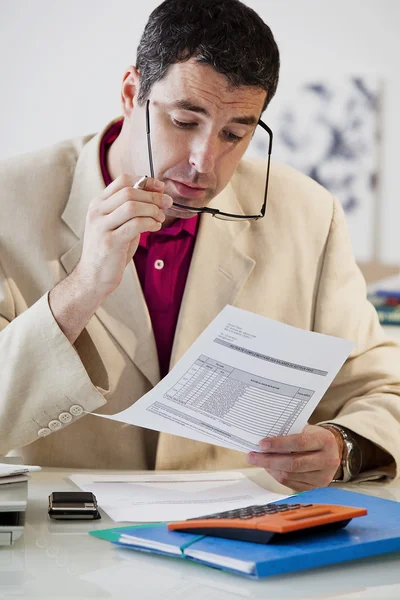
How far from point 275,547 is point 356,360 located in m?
0.76

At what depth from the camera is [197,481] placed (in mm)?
1226

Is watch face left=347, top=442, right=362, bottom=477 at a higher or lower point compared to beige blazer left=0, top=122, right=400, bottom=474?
lower

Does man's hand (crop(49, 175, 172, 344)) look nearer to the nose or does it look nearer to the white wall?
the nose

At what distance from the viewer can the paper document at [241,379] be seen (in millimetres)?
1092

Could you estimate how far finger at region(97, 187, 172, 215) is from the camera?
1.20m

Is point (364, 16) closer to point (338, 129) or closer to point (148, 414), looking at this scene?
point (338, 129)

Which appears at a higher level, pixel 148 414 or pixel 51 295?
pixel 51 295

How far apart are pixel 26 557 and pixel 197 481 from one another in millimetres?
433

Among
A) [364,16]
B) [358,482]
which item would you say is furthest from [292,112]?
[358,482]

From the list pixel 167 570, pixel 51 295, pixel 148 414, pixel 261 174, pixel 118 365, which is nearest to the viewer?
pixel 167 570

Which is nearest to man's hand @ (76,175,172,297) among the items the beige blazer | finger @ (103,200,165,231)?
finger @ (103,200,165,231)

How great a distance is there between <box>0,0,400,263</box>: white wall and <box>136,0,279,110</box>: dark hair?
2.01m

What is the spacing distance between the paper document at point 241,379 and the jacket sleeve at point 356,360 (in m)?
0.23

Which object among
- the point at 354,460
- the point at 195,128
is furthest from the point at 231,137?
the point at 354,460
